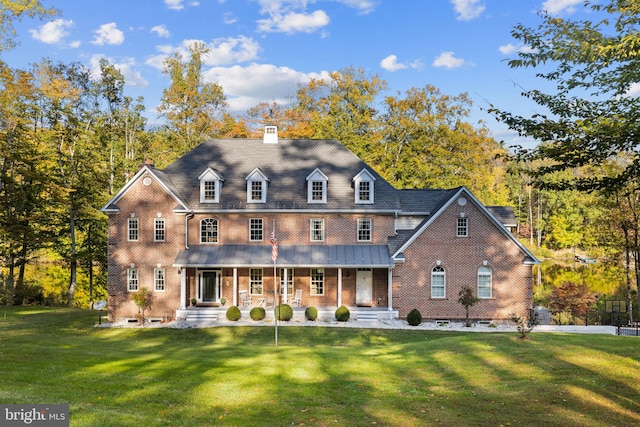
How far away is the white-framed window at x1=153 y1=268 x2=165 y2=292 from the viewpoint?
31.6 meters

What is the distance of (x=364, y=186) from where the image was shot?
32.3 meters

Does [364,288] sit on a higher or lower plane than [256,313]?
higher

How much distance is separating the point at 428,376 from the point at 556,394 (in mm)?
3790

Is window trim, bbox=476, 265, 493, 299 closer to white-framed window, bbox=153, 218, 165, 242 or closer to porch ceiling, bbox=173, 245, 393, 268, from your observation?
porch ceiling, bbox=173, 245, 393, 268

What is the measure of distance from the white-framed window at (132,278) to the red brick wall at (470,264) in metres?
15.9

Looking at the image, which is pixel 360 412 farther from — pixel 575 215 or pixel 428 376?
pixel 575 215

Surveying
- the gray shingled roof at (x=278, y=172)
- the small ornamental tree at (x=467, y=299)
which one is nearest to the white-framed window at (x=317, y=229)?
the gray shingled roof at (x=278, y=172)

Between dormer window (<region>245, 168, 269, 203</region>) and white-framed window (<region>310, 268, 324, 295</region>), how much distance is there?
18.0 feet

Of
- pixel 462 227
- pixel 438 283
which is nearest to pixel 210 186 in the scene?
pixel 438 283

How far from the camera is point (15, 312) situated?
111 feet

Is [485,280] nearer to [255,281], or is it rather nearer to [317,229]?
[317,229]

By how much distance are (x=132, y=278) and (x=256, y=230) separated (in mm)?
8144

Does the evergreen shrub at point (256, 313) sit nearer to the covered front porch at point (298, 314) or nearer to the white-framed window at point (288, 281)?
the covered front porch at point (298, 314)

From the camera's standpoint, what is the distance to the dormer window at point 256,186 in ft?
106
